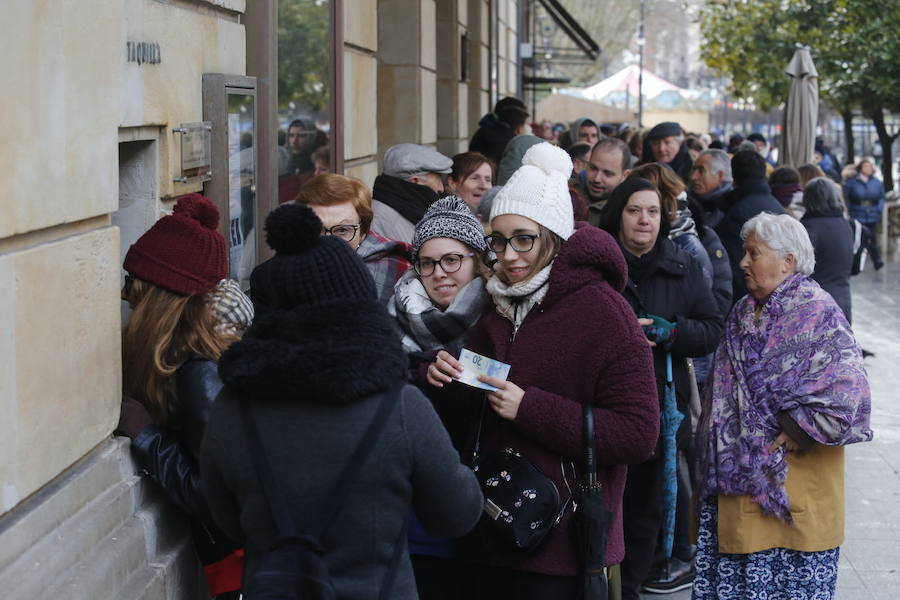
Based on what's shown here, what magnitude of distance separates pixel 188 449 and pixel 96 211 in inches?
27.1

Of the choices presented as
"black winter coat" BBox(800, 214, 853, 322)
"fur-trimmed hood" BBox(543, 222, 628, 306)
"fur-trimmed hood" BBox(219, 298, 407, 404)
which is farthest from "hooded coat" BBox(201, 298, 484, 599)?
"black winter coat" BBox(800, 214, 853, 322)

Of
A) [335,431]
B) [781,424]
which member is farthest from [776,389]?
[335,431]

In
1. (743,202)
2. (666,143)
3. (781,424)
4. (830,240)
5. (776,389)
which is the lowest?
(781,424)

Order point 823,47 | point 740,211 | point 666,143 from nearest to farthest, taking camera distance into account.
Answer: point 740,211 < point 666,143 < point 823,47

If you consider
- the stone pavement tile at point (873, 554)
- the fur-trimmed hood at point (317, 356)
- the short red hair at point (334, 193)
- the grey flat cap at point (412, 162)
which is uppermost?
the grey flat cap at point (412, 162)

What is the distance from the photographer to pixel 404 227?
5492mm

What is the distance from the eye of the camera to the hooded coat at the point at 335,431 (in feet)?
8.28

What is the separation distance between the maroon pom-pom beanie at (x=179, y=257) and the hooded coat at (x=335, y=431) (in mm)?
839

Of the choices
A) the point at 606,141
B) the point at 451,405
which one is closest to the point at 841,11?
the point at 606,141

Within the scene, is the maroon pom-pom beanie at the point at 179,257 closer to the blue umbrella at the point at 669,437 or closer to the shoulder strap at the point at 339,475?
the shoulder strap at the point at 339,475

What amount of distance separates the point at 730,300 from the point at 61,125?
3844 millimetres

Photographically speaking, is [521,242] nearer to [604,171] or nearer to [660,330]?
[660,330]

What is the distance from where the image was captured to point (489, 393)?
3422 millimetres

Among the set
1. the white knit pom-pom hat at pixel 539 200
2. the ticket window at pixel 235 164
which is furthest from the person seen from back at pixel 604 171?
the white knit pom-pom hat at pixel 539 200
